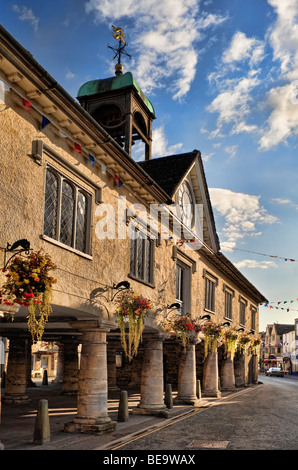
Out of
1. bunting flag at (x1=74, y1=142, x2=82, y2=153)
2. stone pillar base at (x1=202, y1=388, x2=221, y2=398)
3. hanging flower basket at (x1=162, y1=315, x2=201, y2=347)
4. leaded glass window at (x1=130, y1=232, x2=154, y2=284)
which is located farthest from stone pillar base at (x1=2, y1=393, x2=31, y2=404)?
bunting flag at (x1=74, y1=142, x2=82, y2=153)

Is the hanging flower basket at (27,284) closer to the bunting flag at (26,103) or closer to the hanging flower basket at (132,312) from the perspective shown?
the bunting flag at (26,103)

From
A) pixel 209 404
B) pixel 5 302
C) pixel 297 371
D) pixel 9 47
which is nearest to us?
pixel 5 302

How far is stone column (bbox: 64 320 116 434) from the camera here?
12.0 metres

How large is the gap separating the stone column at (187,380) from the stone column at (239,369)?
15.0 m

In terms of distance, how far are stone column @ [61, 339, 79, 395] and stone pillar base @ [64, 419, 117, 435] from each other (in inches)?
470

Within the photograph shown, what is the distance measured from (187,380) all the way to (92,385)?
8789 mm

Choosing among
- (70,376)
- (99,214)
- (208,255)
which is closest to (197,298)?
(208,255)

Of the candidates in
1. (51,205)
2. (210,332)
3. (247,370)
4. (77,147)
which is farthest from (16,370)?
(247,370)

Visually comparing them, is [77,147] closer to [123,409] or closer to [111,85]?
[123,409]

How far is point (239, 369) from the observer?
114 ft

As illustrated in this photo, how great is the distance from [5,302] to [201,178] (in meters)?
14.7

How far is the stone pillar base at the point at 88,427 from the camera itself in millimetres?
11852
